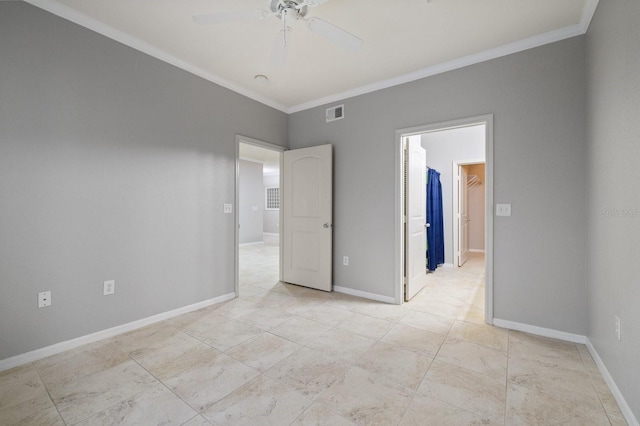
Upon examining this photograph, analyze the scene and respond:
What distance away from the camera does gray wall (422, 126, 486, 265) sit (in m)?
4.97

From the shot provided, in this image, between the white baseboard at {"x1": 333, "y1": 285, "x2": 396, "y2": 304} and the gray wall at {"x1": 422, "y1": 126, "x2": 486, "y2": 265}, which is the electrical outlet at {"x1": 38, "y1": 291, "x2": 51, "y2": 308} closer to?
the white baseboard at {"x1": 333, "y1": 285, "x2": 396, "y2": 304}

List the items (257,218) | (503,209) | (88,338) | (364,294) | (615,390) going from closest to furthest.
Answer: (615,390)
(88,338)
(503,209)
(364,294)
(257,218)

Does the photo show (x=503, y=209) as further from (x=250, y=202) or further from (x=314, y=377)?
(x=250, y=202)

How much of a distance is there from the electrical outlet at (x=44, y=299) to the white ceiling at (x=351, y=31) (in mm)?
2137

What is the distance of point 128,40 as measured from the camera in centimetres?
245

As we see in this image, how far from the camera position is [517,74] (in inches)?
98.3

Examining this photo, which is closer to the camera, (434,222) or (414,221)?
(414,221)

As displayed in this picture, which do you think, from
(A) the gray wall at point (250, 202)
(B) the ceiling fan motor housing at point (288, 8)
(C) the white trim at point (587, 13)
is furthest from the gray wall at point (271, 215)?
(C) the white trim at point (587, 13)

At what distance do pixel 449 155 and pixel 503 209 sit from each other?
2.97 metres

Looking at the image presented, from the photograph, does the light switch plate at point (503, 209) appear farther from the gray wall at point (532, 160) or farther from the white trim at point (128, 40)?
the white trim at point (128, 40)

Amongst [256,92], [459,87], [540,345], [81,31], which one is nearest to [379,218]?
[459,87]

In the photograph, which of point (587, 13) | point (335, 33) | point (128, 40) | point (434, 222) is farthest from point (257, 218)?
point (587, 13)

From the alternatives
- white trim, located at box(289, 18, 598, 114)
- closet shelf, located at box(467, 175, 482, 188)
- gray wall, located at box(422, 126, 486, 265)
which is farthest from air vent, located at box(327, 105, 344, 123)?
closet shelf, located at box(467, 175, 482, 188)

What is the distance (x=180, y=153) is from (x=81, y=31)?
1.17 metres
